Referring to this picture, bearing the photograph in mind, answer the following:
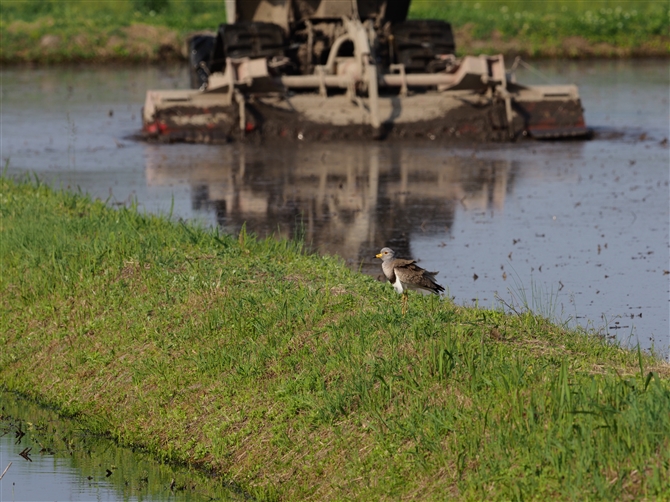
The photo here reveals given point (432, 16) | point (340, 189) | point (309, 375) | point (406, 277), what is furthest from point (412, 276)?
point (432, 16)

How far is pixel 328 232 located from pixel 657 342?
4862 millimetres

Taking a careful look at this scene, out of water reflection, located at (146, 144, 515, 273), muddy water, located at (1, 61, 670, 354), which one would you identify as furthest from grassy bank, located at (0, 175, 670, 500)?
water reflection, located at (146, 144, 515, 273)

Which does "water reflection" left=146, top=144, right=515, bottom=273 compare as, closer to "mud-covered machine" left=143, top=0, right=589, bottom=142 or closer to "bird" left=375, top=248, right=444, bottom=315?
"mud-covered machine" left=143, top=0, right=589, bottom=142

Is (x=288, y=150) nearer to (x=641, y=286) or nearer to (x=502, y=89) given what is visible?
(x=502, y=89)

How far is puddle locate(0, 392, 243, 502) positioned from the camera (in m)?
7.09

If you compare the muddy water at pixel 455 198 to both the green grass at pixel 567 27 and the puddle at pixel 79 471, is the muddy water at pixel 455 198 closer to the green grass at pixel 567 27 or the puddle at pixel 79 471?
the puddle at pixel 79 471

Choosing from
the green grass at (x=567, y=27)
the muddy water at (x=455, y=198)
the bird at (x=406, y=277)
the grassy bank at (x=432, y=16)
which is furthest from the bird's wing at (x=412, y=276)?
the green grass at (x=567, y=27)

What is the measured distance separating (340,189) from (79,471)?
885 cm

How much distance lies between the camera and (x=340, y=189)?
52.2 feet

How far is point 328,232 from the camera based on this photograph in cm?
1308

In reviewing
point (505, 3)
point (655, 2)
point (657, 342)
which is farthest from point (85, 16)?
point (657, 342)

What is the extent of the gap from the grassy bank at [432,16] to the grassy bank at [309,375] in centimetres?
2813

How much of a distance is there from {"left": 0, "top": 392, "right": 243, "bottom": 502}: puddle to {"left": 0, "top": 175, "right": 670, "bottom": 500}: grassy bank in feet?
0.45

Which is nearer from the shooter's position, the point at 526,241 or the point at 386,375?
the point at 386,375
